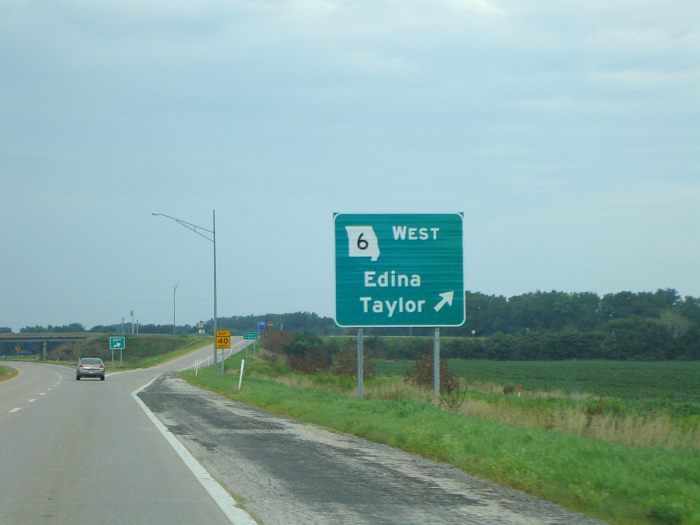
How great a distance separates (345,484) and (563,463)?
2722 millimetres

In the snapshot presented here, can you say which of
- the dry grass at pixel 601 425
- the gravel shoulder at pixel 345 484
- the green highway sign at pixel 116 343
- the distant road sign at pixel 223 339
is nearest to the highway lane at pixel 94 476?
the gravel shoulder at pixel 345 484

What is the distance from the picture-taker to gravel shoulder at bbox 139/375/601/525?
935 cm

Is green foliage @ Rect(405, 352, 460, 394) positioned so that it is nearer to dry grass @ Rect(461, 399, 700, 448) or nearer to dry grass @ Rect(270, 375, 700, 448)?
dry grass @ Rect(270, 375, 700, 448)

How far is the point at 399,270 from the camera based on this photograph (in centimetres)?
2314

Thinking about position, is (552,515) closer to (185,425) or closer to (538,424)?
(538,424)

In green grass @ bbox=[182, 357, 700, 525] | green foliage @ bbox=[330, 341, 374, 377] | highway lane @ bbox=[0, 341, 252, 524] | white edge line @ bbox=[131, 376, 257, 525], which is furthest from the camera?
green foliage @ bbox=[330, 341, 374, 377]

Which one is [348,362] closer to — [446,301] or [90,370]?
[90,370]

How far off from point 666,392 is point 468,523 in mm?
44669

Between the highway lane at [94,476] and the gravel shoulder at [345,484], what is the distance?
0.62 meters

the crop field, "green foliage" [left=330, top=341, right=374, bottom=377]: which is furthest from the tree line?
"green foliage" [left=330, top=341, right=374, bottom=377]

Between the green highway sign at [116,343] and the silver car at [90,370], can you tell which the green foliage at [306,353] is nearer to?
the silver car at [90,370]

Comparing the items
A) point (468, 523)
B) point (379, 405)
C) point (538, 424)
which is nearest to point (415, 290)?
point (379, 405)

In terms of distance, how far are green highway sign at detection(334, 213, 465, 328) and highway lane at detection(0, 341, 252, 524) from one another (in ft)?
19.7

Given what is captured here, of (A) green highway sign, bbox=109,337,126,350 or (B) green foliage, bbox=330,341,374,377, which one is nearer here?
(B) green foliage, bbox=330,341,374,377
